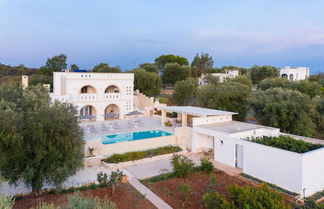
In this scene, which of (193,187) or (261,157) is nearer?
(193,187)

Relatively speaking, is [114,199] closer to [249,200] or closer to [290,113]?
[249,200]

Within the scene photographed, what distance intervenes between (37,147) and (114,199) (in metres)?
3.63

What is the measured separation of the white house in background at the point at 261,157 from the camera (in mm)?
11156

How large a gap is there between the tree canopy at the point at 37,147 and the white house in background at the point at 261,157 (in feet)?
28.7

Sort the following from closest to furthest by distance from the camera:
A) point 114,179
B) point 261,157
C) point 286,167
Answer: point 114,179 < point 286,167 < point 261,157

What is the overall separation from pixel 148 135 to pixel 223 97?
9132 mm

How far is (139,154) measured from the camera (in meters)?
15.8

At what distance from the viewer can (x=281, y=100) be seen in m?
20.7

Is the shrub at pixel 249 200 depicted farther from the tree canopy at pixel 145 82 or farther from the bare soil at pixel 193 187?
the tree canopy at pixel 145 82

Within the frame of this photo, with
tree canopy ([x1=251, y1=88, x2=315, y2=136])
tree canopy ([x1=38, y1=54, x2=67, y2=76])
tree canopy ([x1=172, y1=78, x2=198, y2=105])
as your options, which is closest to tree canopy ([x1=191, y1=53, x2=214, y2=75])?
tree canopy ([x1=172, y1=78, x2=198, y2=105])

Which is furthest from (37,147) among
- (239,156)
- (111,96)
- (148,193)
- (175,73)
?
(175,73)

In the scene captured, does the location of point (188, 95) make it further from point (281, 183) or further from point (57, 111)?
point (57, 111)

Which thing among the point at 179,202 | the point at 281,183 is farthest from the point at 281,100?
the point at 179,202

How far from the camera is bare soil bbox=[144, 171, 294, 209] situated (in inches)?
384
